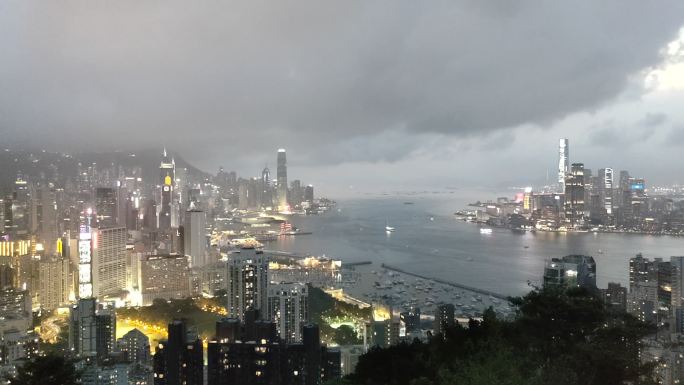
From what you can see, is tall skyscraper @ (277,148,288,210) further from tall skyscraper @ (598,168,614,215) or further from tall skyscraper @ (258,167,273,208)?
tall skyscraper @ (598,168,614,215)

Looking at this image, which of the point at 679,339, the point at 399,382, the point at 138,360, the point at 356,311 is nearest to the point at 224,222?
the point at 356,311

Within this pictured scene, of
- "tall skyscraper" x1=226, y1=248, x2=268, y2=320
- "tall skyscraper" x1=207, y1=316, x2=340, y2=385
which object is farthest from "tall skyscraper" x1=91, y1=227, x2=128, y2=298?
"tall skyscraper" x1=207, y1=316, x2=340, y2=385

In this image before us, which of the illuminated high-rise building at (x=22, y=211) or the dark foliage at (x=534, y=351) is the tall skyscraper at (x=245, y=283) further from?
the dark foliage at (x=534, y=351)

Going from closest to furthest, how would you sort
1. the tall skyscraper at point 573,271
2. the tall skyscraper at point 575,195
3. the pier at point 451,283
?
the tall skyscraper at point 573,271
the pier at point 451,283
the tall skyscraper at point 575,195

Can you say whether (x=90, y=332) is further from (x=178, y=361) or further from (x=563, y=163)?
(x=563, y=163)

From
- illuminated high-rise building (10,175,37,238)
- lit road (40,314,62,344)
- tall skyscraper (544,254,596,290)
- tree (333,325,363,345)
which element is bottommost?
tree (333,325,363,345)

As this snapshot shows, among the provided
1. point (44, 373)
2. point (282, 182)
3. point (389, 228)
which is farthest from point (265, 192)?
point (44, 373)

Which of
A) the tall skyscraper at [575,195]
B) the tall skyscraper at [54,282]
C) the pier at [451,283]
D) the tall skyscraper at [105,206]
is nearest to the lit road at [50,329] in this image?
the tall skyscraper at [54,282]
